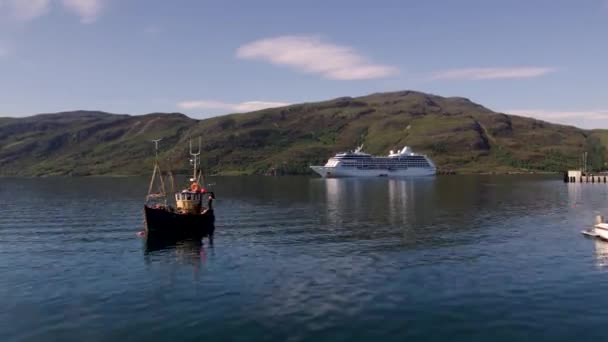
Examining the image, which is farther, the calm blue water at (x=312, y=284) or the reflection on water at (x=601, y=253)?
the reflection on water at (x=601, y=253)

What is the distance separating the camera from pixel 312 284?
38.5 meters

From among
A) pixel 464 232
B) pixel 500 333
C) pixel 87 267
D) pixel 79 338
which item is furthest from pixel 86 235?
pixel 500 333

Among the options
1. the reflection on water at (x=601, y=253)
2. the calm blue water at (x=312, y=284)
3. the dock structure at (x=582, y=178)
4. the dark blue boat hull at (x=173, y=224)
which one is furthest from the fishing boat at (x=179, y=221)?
the dock structure at (x=582, y=178)

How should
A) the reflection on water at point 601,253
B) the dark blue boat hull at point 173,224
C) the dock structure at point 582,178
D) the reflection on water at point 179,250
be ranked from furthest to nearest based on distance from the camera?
the dock structure at point 582,178 → the dark blue boat hull at point 173,224 → the reflection on water at point 179,250 → the reflection on water at point 601,253

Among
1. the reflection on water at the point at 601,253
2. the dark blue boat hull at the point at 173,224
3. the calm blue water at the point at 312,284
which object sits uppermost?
the dark blue boat hull at the point at 173,224

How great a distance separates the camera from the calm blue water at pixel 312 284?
29.1 metres

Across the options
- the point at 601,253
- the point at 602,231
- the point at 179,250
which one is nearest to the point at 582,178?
the point at 602,231

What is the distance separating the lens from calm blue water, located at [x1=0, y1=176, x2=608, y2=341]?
29.1m

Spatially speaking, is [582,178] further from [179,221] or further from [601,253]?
[179,221]

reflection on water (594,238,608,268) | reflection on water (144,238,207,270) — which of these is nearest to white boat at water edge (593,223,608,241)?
reflection on water (594,238,608,268)

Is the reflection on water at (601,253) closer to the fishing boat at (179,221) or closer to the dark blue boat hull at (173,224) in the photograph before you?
the fishing boat at (179,221)

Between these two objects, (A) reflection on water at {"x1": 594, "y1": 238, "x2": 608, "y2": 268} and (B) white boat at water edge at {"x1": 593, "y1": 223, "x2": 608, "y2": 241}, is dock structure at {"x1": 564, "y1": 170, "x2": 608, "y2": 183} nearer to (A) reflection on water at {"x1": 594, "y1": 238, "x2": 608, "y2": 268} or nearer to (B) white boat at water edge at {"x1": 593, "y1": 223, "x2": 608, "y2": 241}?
(B) white boat at water edge at {"x1": 593, "y1": 223, "x2": 608, "y2": 241}

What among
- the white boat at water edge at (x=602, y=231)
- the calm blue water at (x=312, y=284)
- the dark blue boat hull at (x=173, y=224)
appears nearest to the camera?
the calm blue water at (x=312, y=284)

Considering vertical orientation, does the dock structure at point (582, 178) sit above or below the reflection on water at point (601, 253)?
above
